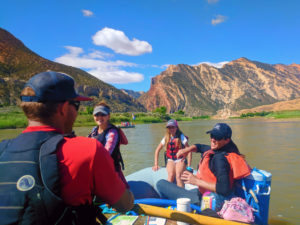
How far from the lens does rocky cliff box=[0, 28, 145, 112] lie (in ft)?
224

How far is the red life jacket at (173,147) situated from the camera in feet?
16.8

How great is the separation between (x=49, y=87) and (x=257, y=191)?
2.76 metres

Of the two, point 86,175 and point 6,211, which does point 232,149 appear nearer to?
point 86,175

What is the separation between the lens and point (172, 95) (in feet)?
632

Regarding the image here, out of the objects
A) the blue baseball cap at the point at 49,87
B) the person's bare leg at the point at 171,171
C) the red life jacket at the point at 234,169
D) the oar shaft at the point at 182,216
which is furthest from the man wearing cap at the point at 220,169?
the blue baseball cap at the point at 49,87

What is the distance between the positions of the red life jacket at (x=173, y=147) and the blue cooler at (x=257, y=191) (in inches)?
85.6

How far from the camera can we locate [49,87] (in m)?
1.23

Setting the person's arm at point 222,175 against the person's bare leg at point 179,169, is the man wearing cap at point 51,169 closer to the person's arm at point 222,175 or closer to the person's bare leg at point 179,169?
the person's arm at point 222,175

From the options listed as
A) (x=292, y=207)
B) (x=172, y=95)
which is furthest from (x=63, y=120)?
(x=172, y=95)

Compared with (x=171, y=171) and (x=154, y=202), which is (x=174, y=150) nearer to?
(x=171, y=171)

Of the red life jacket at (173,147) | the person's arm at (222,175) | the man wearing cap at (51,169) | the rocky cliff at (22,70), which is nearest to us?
the man wearing cap at (51,169)

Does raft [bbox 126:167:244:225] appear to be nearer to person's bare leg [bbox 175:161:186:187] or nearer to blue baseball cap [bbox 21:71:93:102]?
person's bare leg [bbox 175:161:186:187]

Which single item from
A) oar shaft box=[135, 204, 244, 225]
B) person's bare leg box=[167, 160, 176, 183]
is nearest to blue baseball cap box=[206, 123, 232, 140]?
oar shaft box=[135, 204, 244, 225]

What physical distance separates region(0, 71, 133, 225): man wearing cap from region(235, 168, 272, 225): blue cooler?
223 cm
